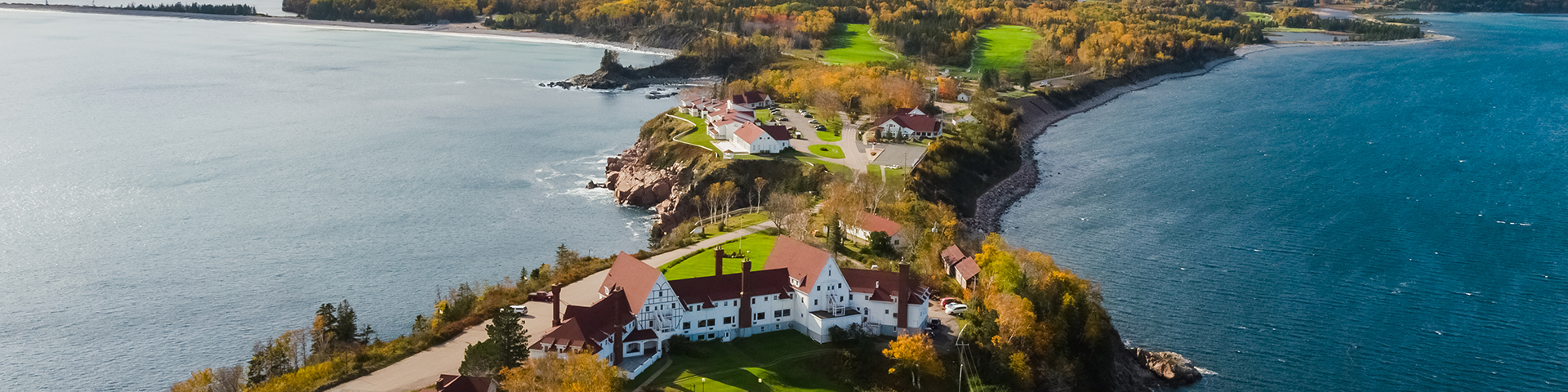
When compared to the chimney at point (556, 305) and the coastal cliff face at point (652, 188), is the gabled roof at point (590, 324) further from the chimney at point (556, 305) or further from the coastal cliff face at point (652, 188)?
the coastal cliff face at point (652, 188)

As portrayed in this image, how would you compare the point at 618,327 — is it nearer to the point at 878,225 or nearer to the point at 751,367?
the point at 751,367

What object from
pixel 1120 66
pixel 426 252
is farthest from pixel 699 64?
pixel 426 252

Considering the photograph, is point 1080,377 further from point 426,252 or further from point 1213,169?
point 1213,169

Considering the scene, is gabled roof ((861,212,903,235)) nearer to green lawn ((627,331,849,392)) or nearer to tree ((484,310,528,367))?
green lawn ((627,331,849,392))

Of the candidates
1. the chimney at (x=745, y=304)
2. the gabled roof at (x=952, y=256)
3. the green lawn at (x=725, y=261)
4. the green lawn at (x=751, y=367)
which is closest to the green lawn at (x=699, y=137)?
the green lawn at (x=725, y=261)

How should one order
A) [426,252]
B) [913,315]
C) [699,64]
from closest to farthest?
[913,315], [426,252], [699,64]

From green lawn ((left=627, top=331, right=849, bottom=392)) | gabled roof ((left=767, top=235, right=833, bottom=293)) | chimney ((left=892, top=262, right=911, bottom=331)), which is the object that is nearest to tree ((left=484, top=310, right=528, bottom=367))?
green lawn ((left=627, top=331, right=849, bottom=392))
